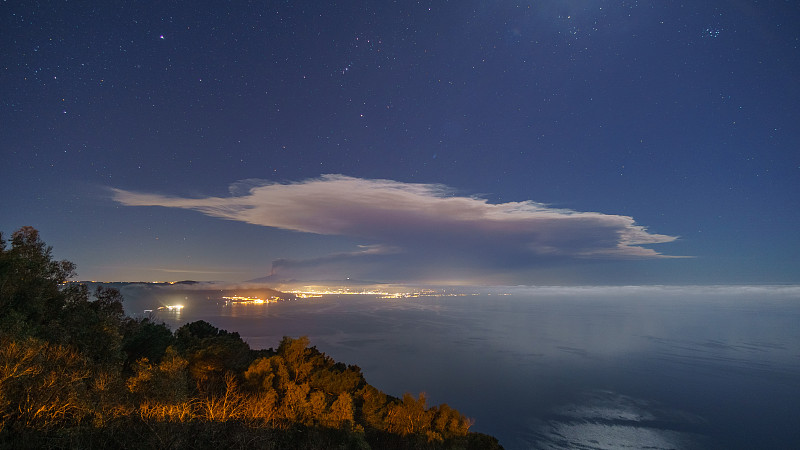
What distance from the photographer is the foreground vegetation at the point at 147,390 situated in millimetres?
9836

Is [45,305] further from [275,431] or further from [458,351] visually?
[458,351]

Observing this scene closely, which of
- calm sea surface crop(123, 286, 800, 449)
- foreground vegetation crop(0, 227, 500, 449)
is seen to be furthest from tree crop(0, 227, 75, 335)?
calm sea surface crop(123, 286, 800, 449)

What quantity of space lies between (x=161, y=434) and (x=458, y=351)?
241 ft

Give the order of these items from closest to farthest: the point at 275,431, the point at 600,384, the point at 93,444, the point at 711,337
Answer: the point at 93,444 → the point at 275,431 → the point at 600,384 → the point at 711,337

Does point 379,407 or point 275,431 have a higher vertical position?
point 275,431

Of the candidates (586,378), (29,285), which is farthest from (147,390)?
(586,378)

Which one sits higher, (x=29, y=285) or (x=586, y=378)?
(x=29, y=285)

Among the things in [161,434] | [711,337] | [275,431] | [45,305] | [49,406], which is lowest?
[711,337]

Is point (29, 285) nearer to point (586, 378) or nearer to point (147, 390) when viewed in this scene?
point (147, 390)

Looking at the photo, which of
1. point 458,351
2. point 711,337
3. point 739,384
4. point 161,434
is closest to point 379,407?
point 161,434

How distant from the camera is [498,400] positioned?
162 feet

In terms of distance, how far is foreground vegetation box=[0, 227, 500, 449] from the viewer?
9.84m

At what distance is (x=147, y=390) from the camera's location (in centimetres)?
1491

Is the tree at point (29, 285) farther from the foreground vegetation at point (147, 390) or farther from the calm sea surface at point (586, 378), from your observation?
the calm sea surface at point (586, 378)
